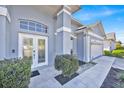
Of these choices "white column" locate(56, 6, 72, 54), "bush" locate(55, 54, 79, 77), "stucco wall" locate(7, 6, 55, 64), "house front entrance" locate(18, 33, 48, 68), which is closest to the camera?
"bush" locate(55, 54, 79, 77)

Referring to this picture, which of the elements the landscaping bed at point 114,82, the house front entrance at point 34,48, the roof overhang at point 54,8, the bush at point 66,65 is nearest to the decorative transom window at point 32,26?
the house front entrance at point 34,48

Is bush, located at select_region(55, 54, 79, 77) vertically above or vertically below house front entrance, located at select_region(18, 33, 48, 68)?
below

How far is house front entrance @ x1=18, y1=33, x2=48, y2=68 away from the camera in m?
5.56

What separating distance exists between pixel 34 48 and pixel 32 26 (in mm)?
1462

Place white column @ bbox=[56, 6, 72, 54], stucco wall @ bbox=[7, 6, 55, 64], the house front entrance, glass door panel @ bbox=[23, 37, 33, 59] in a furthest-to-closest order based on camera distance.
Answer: white column @ bbox=[56, 6, 72, 54] → glass door panel @ bbox=[23, 37, 33, 59] → the house front entrance → stucco wall @ bbox=[7, 6, 55, 64]

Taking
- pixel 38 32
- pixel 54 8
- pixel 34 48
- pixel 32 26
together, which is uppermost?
pixel 54 8

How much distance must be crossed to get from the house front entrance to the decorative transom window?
46cm

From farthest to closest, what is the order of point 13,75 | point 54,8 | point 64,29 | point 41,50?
point 41,50 → point 54,8 → point 64,29 → point 13,75

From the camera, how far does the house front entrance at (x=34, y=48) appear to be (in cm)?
556

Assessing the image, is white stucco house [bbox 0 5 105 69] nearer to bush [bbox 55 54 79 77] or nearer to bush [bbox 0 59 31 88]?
bush [bbox 55 54 79 77]

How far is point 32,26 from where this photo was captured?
19.7ft

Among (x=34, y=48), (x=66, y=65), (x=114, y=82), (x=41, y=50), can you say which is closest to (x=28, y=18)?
(x=34, y=48)

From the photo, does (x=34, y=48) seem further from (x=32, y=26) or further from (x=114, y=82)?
(x=114, y=82)

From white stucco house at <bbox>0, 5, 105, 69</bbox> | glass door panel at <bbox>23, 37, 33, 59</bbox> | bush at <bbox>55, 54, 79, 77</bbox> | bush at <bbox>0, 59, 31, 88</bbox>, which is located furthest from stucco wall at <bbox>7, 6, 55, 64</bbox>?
bush at <bbox>0, 59, 31, 88</bbox>
